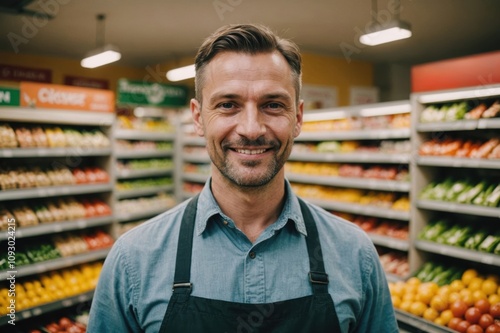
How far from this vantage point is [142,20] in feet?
23.7

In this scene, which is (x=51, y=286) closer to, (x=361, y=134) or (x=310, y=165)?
(x=310, y=165)

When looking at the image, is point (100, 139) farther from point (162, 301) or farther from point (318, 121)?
point (162, 301)

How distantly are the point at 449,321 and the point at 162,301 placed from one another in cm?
290

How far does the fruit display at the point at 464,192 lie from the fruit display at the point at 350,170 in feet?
1.26

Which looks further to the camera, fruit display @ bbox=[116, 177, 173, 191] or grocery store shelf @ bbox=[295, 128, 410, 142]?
fruit display @ bbox=[116, 177, 173, 191]

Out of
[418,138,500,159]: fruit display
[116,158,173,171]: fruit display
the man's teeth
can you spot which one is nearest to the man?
the man's teeth

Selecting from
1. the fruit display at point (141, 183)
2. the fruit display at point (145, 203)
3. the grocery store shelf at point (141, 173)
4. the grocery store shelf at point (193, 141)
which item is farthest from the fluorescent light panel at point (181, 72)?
the fruit display at point (145, 203)

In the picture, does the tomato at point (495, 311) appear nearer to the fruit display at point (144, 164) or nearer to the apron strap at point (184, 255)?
Answer: the apron strap at point (184, 255)

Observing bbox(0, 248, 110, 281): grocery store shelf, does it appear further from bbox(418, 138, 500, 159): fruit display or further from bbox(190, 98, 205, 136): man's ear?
bbox(418, 138, 500, 159): fruit display

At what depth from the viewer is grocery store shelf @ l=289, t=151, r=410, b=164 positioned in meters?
4.65

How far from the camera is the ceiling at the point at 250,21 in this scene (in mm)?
6332

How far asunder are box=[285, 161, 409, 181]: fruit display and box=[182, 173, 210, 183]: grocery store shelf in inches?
79.5

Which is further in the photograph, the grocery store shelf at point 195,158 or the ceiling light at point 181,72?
the ceiling light at point 181,72

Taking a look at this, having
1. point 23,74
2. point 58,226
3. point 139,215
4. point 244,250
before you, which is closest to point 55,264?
point 58,226
